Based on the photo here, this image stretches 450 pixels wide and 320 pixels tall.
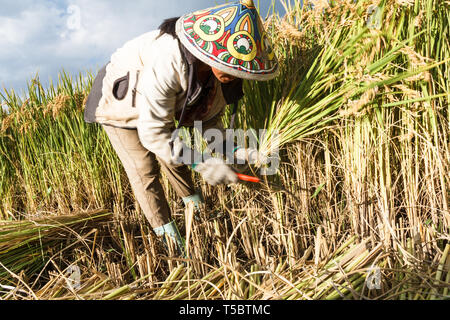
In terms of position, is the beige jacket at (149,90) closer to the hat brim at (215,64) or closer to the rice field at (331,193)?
the hat brim at (215,64)

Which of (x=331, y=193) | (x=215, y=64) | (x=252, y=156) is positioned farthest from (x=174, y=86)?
(x=331, y=193)

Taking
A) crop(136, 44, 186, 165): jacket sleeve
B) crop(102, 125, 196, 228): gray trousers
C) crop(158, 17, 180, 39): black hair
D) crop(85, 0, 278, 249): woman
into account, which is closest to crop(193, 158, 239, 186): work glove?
crop(85, 0, 278, 249): woman

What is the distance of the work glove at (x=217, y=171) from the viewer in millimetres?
1399

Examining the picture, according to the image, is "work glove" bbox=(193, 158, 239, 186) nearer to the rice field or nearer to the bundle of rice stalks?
the rice field

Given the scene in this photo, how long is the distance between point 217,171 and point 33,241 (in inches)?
48.3

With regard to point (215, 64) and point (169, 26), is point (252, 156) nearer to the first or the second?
point (215, 64)

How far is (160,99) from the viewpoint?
4.35 ft

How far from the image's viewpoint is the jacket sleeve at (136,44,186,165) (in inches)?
51.0

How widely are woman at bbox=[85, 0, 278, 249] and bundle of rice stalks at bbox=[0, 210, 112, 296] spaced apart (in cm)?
50

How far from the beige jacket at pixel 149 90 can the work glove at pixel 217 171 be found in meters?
0.15

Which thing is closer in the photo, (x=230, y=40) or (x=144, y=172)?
(x=230, y=40)

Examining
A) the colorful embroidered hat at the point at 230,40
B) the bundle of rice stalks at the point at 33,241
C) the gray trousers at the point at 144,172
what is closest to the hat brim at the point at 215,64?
the colorful embroidered hat at the point at 230,40

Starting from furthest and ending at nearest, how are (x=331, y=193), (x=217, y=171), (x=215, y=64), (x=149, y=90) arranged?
1. (x=331, y=193)
2. (x=217, y=171)
3. (x=149, y=90)
4. (x=215, y=64)
